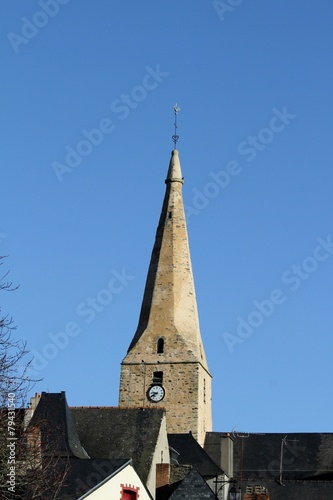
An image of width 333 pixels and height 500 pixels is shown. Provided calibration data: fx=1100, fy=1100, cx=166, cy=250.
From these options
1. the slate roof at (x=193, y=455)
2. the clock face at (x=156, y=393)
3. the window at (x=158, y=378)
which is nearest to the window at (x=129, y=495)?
the slate roof at (x=193, y=455)

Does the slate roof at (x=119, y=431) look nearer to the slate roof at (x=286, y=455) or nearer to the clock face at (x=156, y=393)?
the slate roof at (x=286, y=455)

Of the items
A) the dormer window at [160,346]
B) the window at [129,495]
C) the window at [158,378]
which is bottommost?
the window at [129,495]

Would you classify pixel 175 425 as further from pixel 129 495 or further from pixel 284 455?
pixel 129 495

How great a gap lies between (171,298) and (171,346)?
258 centimetres

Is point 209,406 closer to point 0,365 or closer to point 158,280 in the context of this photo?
point 158,280

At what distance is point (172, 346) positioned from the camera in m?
55.5

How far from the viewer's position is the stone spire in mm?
55688

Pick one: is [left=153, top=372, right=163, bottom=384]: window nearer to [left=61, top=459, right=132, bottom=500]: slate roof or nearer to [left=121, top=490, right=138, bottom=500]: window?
[left=61, top=459, right=132, bottom=500]: slate roof

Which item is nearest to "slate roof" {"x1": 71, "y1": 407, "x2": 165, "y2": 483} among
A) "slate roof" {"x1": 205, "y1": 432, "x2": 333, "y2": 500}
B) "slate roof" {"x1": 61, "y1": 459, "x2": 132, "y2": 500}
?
"slate roof" {"x1": 61, "y1": 459, "x2": 132, "y2": 500}

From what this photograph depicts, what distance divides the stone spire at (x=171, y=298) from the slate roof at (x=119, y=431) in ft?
42.9

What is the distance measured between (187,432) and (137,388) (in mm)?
3987

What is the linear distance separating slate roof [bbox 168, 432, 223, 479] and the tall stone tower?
180 inches

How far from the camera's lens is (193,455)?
45812 mm

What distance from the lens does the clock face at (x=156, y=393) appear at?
2135 inches
